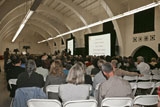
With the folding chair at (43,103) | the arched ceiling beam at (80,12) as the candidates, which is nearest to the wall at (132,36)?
the arched ceiling beam at (80,12)

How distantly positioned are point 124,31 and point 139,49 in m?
2.02

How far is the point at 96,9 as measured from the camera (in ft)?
59.1

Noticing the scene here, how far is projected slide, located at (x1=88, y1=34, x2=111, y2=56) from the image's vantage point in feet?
47.1

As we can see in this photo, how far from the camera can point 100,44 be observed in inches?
615

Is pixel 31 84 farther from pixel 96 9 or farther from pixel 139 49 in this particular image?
pixel 96 9

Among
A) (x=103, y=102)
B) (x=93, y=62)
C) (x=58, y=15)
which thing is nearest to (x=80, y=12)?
(x=58, y=15)

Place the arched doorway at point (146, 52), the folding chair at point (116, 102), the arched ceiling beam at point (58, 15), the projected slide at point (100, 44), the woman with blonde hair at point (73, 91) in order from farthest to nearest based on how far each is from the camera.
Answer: the arched ceiling beam at point (58, 15) → the projected slide at point (100, 44) → the arched doorway at point (146, 52) → the woman with blonde hair at point (73, 91) → the folding chair at point (116, 102)

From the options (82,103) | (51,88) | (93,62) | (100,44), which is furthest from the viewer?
(100,44)

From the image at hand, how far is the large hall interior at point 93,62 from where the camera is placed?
288 centimetres

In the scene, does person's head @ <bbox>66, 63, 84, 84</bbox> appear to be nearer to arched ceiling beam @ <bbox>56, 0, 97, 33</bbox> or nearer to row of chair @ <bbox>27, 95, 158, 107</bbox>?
row of chair @ <bbox>27, 95, 158, 107</bbox>

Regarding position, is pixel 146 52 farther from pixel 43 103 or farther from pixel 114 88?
pixel 43 103

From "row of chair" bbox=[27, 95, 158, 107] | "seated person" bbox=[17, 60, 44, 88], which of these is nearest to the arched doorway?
"row of chair" bbox=[27, 95, 158, 107]

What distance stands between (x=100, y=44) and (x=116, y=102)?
1306 centimetres

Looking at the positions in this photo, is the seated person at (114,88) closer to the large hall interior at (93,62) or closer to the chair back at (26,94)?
the large hall interior at (93,62)
